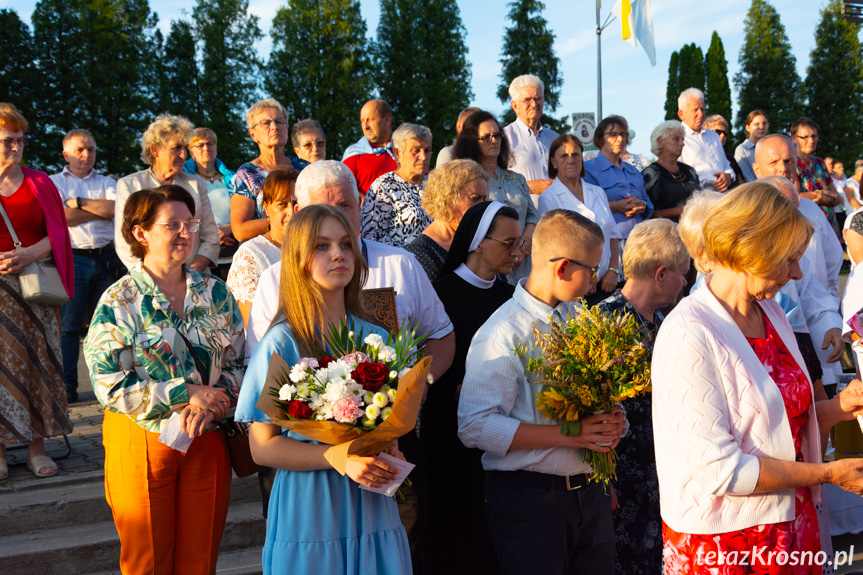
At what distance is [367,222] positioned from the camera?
5.86 meters

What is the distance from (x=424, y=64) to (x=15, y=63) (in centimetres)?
1692

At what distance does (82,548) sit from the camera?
15.8ft

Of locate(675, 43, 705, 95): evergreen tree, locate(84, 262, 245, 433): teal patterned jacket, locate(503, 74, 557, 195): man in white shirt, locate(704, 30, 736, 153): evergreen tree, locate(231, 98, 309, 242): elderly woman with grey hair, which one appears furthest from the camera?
locate(675, 43, 705, 95): evergreen tree

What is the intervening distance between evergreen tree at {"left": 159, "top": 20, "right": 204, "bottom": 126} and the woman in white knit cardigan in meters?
31.8

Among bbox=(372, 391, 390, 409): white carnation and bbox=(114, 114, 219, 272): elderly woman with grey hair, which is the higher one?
bbox=(114, 114, 219, 272): elderly woman with grey hair

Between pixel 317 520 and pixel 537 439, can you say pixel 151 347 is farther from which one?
pixel 537 439

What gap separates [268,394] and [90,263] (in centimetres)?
542

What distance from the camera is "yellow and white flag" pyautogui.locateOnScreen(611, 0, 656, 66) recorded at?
57.5 ft

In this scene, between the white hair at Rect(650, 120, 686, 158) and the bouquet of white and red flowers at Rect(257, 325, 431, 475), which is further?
the white hair at Rect(650, 120, 686, 158)

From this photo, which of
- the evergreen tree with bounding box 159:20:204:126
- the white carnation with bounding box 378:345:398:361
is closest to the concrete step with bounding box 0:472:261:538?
the white carnation with bounding box 378:345:398:361

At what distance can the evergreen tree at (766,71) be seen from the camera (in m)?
A: 44.1

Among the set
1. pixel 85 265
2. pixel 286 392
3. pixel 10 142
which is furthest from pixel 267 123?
pixel 286 392

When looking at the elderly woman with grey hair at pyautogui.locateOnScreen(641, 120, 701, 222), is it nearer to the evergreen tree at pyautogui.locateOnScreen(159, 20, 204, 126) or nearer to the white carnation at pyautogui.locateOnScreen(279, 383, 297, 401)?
the white carnation at pyautogui.locateOnScreen(279, 383, 297, 401)

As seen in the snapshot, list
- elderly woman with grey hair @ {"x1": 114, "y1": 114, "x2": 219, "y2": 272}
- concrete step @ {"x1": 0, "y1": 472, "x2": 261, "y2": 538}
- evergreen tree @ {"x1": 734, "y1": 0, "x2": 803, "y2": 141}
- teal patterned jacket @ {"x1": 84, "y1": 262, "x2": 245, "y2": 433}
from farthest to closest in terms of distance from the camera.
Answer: evergreen tree @ {"x1": 734, "y1": 0, "x2": 803, "y2": 141}
elderly woman with grey hair @ {"x1": 114, "y1": 114, "x2": 219, "y2": 272}
concrete step @ {"x1": 0, "y1": 472, "x2": 261, "y2": 538}
teal patterned jacket @ {"x1": 84, "y1": 262, "x2": 245, "y2": 433}
